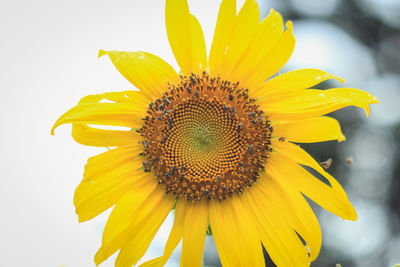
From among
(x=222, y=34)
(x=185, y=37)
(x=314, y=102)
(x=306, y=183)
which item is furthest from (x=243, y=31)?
(x=306, y=183)

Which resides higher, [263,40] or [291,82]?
[263,40]

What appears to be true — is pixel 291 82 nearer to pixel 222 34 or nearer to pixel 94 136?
pixel 222 34

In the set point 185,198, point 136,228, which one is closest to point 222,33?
point 185,198

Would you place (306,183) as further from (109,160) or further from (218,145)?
(109,160)

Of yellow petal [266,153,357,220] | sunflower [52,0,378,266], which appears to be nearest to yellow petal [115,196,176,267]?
sunflower [52,0,378,266]

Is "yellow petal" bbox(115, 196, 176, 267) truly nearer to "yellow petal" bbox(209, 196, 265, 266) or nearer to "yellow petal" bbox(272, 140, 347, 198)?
"yellow petal" bbox(209, 196, 265, 266)

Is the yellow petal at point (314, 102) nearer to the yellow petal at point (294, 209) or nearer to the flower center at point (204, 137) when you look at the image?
the flower center at point (204, 137)

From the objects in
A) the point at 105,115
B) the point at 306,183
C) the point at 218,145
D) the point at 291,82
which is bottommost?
the point at 306,183

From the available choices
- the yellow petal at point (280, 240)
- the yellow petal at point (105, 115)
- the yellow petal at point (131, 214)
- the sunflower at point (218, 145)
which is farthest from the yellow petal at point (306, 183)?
the yellow petal at point (105, 115)
